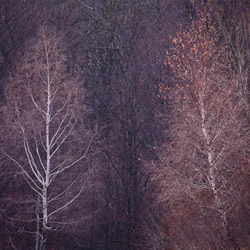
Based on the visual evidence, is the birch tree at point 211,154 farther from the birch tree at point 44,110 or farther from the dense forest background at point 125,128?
the birch tree at point 44,110

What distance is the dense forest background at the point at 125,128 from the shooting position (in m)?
9.43

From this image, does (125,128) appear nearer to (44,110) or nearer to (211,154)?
(44,110)

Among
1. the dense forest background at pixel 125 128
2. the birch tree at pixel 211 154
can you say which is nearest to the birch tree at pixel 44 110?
the dense forest background at pixel 125 128

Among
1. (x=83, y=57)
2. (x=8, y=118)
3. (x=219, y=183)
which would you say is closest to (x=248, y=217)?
(x=219, y=183)

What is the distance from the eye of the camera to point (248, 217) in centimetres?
873

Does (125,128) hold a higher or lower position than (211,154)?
higher

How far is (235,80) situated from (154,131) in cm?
417

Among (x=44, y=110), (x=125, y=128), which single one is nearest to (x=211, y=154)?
(x=125, y=128)

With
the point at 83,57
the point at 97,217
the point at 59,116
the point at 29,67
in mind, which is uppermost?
the point at 83,57

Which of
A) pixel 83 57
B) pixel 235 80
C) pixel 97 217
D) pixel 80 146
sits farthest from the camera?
pixel 83 57

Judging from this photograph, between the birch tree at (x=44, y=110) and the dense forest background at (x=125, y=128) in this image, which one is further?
the birch tree at (x=44, y=110)

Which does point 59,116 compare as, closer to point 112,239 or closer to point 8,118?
point 8,118

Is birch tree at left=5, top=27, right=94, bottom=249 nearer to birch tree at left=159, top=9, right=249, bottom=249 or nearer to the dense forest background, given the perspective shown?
the dense forest background

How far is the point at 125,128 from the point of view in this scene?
13117 millimetres
